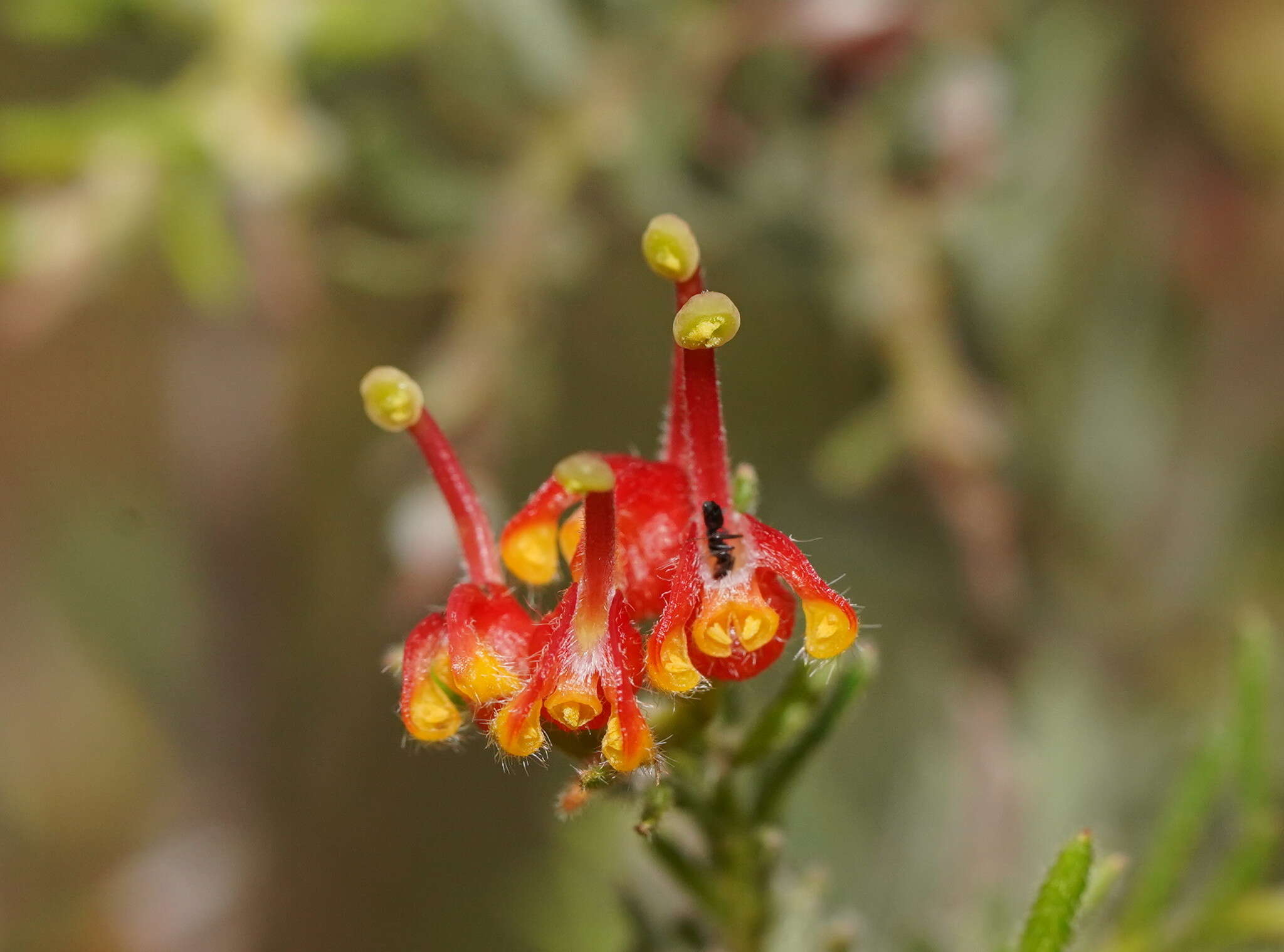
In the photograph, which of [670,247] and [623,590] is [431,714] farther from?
[670,247]

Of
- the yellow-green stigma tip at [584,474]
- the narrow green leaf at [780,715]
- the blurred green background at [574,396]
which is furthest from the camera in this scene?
the blurred green background at [574,396]

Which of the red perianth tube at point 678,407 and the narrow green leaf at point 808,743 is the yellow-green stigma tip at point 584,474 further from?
the narrow green leaf at point 808,743

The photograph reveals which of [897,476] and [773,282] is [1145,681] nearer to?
[897,476]

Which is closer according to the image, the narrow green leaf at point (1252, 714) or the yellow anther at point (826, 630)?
the yellow anther at point (826, 630)

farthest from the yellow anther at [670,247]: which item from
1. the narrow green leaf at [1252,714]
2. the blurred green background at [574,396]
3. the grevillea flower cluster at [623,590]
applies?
the blurred green background at [574,396]

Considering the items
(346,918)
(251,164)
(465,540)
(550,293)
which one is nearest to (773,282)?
(550,293)

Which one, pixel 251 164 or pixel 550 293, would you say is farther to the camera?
pixel 550 293

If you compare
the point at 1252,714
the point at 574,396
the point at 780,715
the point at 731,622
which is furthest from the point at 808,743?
the point at 574,396
